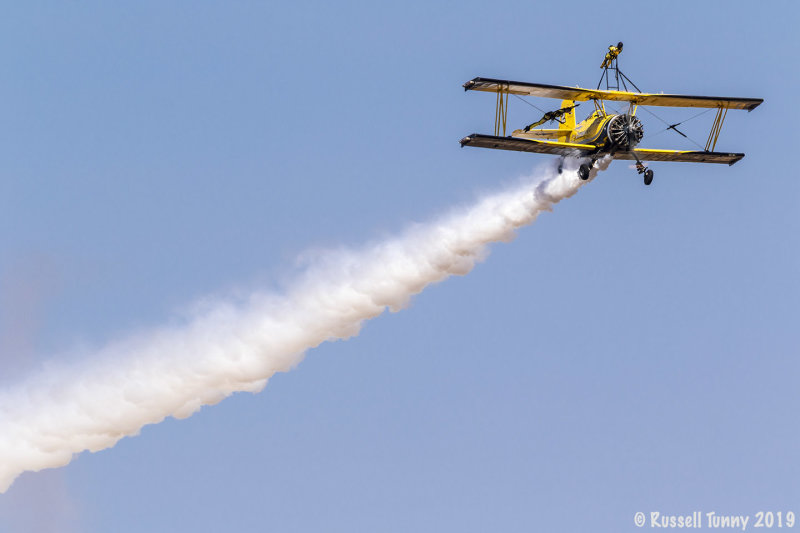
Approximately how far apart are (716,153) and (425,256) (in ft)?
46.0

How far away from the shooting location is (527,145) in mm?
103000

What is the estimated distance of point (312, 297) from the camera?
110562 millimetres

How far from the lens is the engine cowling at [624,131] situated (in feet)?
340

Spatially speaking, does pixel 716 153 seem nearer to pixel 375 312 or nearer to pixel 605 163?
pixel 605 163

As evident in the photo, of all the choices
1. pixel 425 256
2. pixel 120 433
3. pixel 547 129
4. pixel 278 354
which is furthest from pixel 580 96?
pixel 120 433

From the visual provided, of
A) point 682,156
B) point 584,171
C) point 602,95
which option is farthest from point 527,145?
point 682,156

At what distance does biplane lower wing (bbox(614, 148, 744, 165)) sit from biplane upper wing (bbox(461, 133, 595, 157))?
5.67ft

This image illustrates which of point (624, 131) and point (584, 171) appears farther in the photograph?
point (584, 171)

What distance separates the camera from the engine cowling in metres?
104

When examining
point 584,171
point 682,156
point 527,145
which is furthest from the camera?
point 682,156

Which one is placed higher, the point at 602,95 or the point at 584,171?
the point at 602,95

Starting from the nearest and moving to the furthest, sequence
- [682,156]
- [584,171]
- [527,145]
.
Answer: [527,145], [584,171], [682,156]

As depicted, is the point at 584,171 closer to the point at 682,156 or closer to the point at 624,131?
the point at 624,131

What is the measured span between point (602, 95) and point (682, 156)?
5.02 meters
